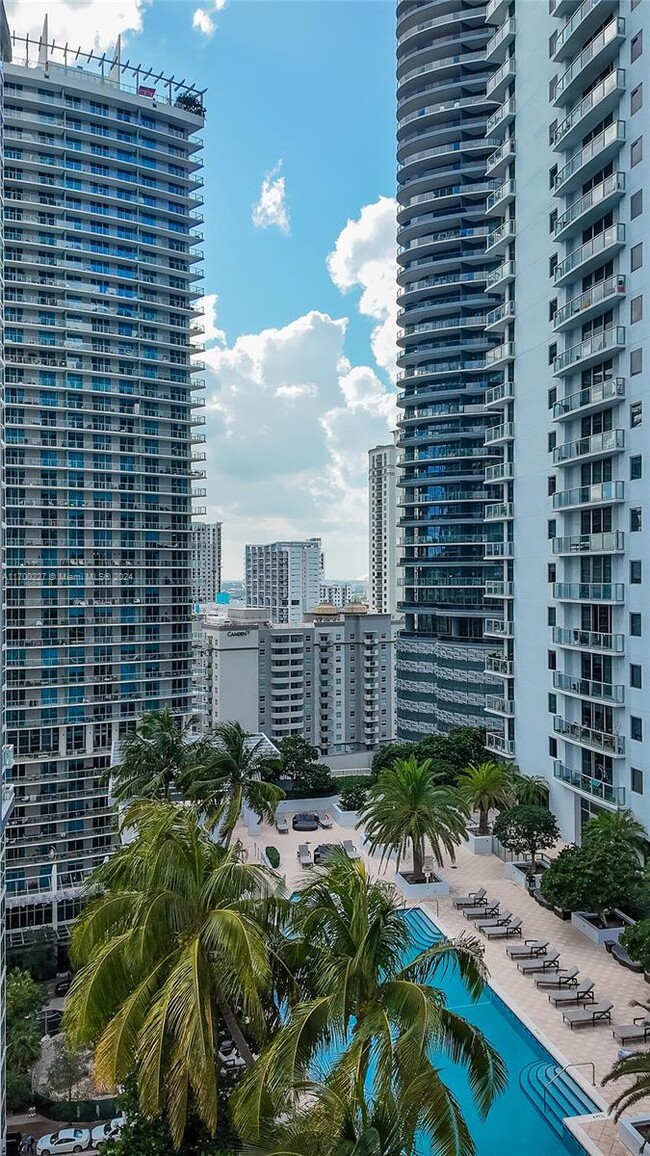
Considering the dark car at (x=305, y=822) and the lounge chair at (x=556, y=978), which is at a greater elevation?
the lounge chair at (x=556, y=978)

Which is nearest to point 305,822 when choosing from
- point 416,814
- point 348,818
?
point 348,818

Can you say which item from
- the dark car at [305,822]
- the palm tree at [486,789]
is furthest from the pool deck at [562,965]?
the dark car at [305,822]

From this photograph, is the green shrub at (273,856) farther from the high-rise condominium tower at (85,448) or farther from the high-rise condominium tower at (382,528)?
the high-rise condominium tower at (382,528)

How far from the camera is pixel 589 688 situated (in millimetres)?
27406

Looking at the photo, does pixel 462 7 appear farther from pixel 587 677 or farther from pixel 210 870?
pixel 210 870

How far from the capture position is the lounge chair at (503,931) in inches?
862

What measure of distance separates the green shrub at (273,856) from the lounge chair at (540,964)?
1045cm

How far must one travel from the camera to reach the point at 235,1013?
1145cm

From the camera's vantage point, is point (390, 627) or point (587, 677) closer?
point (587, 677)

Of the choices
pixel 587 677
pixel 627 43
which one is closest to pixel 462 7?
pixel 627 43

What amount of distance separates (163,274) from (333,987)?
2064 inches

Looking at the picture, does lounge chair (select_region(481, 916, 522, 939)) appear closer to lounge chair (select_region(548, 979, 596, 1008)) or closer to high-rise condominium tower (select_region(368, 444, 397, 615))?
lounge chair (select_region(548, 979, 596, 1008))

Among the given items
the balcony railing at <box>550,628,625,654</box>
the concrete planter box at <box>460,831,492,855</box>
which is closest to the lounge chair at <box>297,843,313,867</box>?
the concrete planter box at <box>460,831,492,855</box>

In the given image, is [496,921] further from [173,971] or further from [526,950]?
[173,971]
